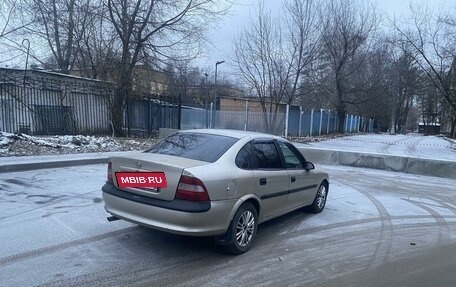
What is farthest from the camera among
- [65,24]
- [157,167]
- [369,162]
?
[65,24]

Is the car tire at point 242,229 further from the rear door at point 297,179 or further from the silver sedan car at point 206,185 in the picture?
the rear door at point 297,179

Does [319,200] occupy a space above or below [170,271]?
above

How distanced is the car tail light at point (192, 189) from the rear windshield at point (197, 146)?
497 millimetres

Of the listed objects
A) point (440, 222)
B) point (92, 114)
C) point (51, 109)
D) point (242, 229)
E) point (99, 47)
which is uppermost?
point (99, 47)

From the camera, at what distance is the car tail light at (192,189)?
4.16 metres

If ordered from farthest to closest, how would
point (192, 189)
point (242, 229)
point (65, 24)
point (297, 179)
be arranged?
point (65, 24)
point (297, 179)
point (242, 229)
point (192, 189)

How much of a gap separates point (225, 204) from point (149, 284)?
3.92 ft

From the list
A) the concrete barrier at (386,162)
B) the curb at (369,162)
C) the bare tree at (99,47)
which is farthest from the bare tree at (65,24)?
the concrete barrier at (386,162)

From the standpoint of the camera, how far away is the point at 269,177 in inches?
201

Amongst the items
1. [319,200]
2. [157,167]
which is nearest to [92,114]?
[319,200]

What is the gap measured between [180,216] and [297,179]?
7.79 ft

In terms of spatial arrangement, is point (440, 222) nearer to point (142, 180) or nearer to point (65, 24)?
point (142, 180)

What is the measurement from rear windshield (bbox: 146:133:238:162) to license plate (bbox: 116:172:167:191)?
55cm

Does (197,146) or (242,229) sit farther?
(197,146)
